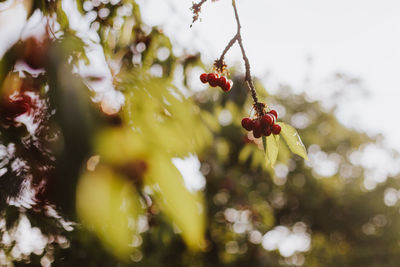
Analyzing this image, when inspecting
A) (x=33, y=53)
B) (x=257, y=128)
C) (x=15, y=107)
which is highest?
(x=257, y=128)

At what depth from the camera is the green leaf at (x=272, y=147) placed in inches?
40.8

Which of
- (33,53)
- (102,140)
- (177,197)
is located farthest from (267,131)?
(33,53)

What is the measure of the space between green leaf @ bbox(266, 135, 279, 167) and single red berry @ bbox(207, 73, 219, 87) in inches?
14.5

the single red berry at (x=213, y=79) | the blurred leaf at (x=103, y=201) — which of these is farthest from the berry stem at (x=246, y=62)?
the blurred leaf at (x=103, y=201)

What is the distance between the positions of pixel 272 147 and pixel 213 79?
16.3 inches

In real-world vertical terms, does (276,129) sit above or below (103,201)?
above

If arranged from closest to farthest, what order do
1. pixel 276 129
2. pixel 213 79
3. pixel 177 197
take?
pixel 177 197, pixel 276 129, pixel 213 79

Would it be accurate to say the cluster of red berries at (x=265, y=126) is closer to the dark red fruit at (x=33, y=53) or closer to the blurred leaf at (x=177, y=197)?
the blurred leaf at (x=177, y=197)

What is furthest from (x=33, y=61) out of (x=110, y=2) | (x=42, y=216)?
(x=110, y=2)

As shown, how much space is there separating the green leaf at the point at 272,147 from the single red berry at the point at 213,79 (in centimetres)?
37

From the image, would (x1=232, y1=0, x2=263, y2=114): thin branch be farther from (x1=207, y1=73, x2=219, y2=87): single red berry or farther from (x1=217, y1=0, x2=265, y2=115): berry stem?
(x1=207, y1=73, x2=219, y2=87): single red berry

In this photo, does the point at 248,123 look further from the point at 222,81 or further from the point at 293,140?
the point at 222,81

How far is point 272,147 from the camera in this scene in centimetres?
107

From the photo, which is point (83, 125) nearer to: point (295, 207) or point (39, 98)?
point (39, 98)
